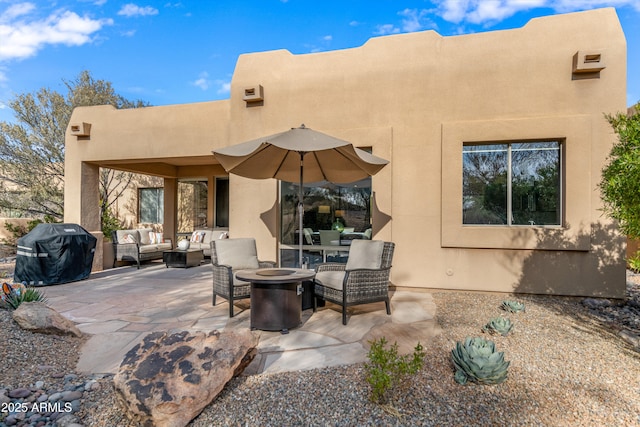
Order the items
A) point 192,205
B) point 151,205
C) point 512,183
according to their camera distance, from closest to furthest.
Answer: point 512,183, point 192,205, point 151,205

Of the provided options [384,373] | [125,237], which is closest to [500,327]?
[384,373]

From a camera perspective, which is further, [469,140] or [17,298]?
[469,140]

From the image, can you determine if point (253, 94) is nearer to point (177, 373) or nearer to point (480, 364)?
point (177, 373)

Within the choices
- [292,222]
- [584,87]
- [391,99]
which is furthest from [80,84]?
[584,87]

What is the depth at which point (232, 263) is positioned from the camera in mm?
5277

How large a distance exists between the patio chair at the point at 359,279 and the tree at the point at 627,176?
2.58 meters

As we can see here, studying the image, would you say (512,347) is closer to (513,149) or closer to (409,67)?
(513,149)

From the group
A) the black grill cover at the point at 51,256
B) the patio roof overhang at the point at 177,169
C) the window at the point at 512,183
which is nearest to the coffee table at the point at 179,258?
the black grill cover at the point at 51,256

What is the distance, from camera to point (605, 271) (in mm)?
5613

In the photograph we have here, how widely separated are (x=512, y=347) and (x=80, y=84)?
16198 mm

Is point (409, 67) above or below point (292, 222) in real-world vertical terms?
above

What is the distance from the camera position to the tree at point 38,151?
1188 centimetres

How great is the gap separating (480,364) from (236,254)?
3.73 metres

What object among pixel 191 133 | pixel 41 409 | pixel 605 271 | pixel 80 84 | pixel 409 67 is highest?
pixel 80 84
